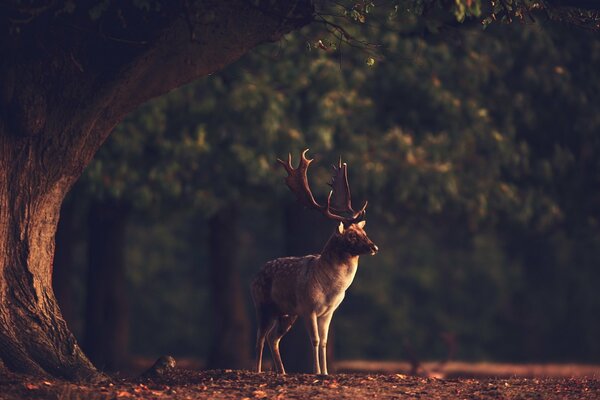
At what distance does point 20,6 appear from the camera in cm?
1191

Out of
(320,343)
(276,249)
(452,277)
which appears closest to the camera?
(320,343)

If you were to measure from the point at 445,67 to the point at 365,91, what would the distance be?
1557mm

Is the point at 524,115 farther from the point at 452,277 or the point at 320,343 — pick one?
the point at 452,277

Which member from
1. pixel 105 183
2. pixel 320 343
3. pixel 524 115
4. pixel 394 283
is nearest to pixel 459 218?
pixel 524 115

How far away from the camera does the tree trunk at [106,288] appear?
23016 mm

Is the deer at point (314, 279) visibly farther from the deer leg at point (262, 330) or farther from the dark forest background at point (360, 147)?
the dark forest background at point (360, 147)

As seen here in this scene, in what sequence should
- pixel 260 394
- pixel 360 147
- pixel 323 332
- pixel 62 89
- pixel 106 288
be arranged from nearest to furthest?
1. pixel 260 394
2. pixel 62 89
3. pixel 323 332
4. pixel 360 147
5. pixel 106 288

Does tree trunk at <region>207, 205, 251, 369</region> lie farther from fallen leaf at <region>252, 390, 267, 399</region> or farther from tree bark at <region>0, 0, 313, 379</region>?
fallen leaf at <region>252, 390, 267, 399</region>

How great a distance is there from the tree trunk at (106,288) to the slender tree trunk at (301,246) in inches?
141

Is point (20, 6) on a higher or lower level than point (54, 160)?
higher

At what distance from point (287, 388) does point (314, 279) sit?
5.02 ft

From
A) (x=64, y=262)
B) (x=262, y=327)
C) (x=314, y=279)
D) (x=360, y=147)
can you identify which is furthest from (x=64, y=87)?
(x=64, y=262)

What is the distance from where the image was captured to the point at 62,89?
12.3 meters

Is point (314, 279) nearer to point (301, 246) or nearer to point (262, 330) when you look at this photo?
point (262, 330)
